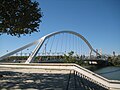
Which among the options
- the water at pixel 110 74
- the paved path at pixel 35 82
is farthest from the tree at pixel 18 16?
the water at pixel 110 74

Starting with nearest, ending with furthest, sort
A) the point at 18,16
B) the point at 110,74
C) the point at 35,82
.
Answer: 1. the point at 35,82
2. the point at 18,16
3. the point at 110,74

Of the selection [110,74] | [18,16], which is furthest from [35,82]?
[110,74]

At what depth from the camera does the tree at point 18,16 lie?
1027 cm

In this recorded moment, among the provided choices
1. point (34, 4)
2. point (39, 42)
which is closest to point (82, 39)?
point (39, 42)

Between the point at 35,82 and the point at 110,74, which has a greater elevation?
the point at 35,82

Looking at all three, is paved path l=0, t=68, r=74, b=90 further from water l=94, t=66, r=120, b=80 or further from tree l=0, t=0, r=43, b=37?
water l=94, t=66, r=120, b=80

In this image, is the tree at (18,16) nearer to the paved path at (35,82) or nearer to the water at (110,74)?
the paved path at (35,82)

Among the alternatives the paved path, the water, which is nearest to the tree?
the paved path

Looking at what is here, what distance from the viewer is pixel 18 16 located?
11.2 m

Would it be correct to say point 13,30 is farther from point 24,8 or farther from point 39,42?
point 39,42

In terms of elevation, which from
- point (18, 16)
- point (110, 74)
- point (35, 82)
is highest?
point (18, 16)

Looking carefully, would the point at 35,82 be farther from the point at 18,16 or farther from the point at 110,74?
the point at 110,74

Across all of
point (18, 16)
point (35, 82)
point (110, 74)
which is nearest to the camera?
point (35, 82)

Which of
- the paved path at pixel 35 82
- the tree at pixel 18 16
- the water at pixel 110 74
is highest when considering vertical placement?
the tree at pixel 18 16
